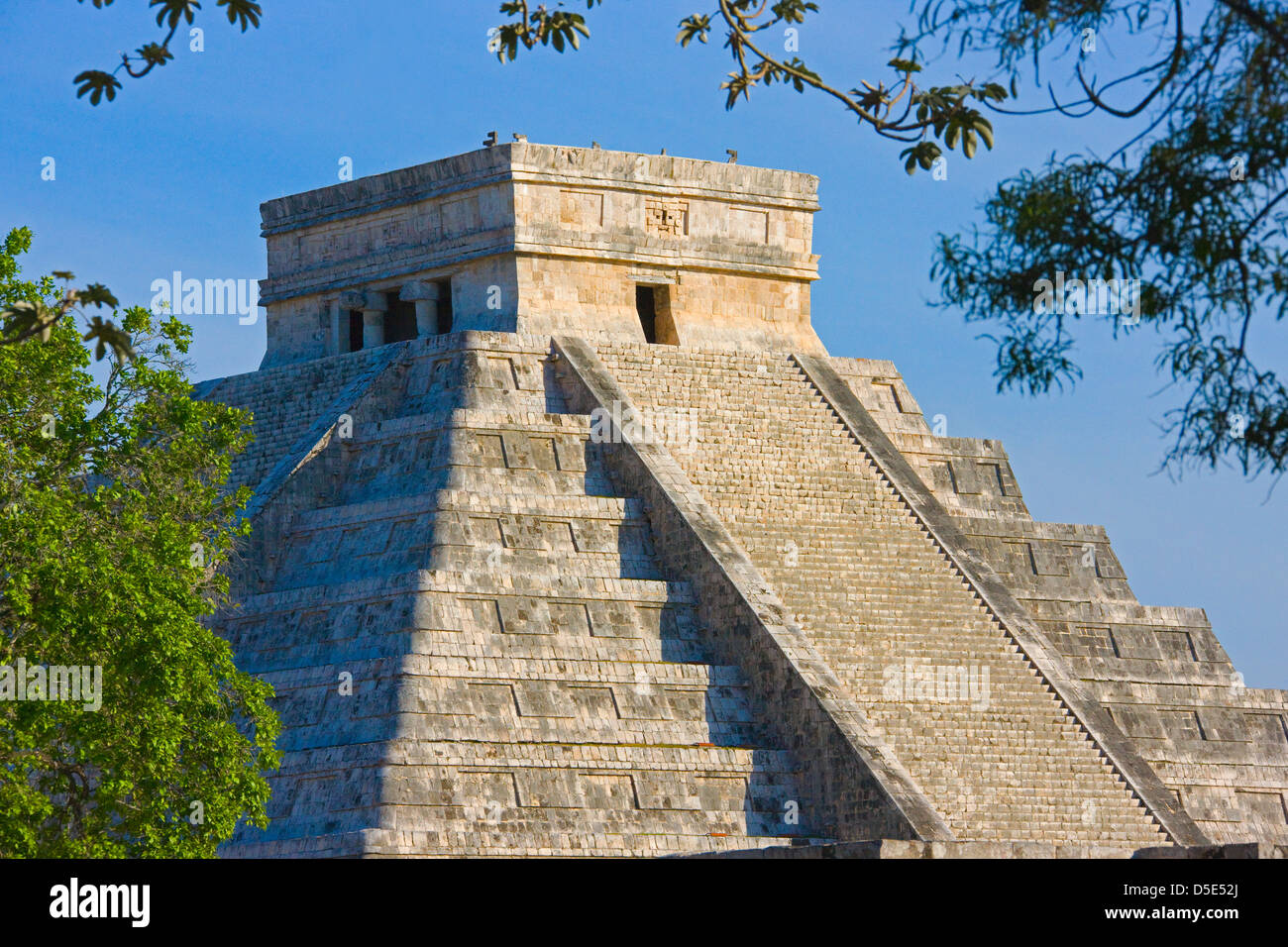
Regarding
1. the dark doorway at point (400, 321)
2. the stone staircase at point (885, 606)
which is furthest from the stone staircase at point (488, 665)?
the dark doorway at point (400, 321)

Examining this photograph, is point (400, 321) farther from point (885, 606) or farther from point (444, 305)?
point (885, 606)

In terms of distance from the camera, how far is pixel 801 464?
39750mm

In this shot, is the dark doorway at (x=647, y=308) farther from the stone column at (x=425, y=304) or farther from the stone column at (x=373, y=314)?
the stone column at (x=373, y=314)

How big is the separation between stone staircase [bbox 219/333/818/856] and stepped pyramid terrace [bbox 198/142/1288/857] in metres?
0.05

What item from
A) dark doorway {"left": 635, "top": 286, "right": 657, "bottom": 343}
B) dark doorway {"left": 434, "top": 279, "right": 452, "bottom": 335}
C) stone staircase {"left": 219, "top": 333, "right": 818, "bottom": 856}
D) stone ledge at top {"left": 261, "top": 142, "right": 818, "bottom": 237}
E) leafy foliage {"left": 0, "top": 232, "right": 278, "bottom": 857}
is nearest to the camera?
leafy foliage {"left": 0, "top": 232, "right": 278, "bottom": 857}

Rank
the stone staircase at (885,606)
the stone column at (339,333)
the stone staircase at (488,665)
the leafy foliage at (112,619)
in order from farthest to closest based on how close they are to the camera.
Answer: the stone column at (339,333)
the stone staircase at (885,606)
the stone staircase at (488,665)
the leafy foliage at (112,619)

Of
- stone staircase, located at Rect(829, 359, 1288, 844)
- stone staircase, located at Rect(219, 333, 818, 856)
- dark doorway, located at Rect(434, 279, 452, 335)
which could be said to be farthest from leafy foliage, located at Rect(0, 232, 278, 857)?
stone staircase, located at Rect(829, 359, 1288, 844)

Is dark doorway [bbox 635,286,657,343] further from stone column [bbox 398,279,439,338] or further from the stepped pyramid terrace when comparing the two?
stone column [bbox 398,279,439,338]

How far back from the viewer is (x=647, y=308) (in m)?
42.8

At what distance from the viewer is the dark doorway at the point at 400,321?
4334cm

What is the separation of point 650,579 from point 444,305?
8413 millimetres

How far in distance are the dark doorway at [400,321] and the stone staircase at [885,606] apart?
485 centimetres

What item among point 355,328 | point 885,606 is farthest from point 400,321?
point 885,606

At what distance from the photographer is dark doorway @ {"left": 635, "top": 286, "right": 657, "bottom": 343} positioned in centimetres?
4256
